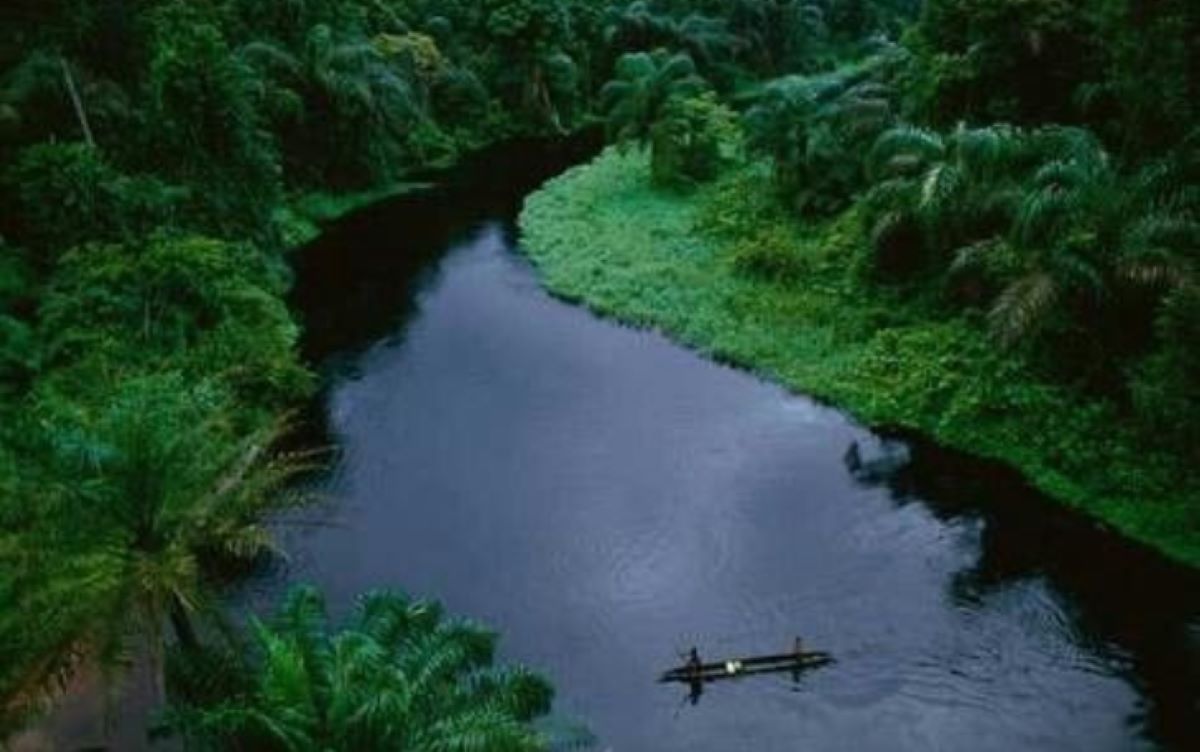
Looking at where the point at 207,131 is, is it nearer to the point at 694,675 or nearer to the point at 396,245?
the point at 396,245

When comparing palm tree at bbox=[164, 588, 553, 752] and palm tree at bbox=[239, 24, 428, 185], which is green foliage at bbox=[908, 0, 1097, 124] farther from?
palm tree at bbox=[164, 588, 553, 752]

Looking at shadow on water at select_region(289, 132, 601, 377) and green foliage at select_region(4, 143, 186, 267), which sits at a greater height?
green foliage at select_region(4, 143, 186, 267)

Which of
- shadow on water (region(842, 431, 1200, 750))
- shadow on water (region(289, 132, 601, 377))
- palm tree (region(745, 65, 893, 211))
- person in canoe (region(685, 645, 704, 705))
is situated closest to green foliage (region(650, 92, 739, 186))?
palm tree (region(745, 65, 893, 211))

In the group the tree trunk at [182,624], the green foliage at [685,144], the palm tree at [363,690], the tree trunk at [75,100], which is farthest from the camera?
the green foliage at [685,144]

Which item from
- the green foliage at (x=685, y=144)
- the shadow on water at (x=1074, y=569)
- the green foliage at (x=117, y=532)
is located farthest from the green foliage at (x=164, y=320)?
the green foliage at (x=685, y=144)

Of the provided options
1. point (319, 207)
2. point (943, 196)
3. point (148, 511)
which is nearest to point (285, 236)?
point (319, 207)

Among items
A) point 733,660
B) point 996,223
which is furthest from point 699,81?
point 733,660

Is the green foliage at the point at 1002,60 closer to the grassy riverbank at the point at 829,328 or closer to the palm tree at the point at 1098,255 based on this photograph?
the grassy riverbank at the point at 829,328

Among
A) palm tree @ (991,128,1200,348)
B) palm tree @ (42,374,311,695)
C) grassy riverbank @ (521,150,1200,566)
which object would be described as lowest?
grassy riverbank @ (521,150,1200,566)
